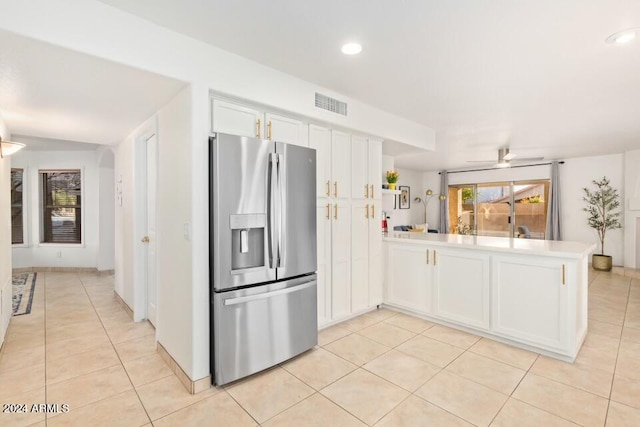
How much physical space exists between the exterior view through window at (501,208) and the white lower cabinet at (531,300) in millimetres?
5602

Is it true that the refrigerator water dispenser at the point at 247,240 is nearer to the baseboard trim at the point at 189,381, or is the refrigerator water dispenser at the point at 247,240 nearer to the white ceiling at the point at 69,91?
the baseboard trim at the point at 189,381

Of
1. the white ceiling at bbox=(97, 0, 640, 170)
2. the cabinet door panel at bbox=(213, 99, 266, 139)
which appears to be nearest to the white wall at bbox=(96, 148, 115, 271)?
the cabinet door panel at bbox=(213, 99, 266, 139)

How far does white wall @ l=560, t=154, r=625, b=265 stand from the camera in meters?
6.63

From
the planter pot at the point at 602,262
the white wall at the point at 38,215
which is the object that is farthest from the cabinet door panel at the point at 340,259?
the planter pot at the point at 602,262

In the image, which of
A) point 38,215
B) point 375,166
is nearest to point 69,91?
point 375,166

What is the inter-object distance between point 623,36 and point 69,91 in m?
3.87

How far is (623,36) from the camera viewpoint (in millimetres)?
2096

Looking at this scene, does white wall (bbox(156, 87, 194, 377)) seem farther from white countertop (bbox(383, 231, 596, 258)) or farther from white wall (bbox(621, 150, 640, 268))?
white wall (bbox(621, 150, 640, 268))

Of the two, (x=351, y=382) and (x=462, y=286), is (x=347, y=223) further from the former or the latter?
(x=351, y=382)

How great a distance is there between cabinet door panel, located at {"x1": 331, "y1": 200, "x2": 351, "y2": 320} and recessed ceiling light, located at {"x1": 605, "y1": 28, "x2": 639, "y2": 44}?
7.86 feet

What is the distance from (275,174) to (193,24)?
1.11 m

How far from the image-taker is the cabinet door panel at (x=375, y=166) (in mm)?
3787

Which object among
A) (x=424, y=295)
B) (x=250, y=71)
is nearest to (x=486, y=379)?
(x=424, y=295)

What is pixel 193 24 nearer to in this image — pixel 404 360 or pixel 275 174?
pixel 275 174
